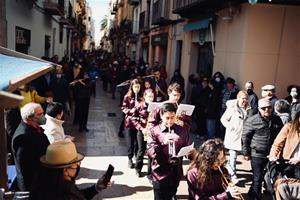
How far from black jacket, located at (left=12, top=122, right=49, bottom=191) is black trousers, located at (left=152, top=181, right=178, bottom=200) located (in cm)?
141

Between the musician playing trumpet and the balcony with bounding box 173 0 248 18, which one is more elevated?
the balcony with bounding box 173 0 248 18

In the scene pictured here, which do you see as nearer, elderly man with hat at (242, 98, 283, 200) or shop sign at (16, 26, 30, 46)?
elderly man with hat at (242, 98, 283, 200)

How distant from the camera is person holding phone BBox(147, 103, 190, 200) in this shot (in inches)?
163

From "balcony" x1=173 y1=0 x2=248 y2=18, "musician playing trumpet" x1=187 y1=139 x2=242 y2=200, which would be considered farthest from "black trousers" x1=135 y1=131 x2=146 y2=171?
"balcony" x1=173 y1=0 x2=248 y2=18

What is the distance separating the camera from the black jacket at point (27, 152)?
357 centimetres

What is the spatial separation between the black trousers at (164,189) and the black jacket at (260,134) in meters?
1.46

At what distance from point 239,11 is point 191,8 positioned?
273 centimetres

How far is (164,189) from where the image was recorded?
4.27m

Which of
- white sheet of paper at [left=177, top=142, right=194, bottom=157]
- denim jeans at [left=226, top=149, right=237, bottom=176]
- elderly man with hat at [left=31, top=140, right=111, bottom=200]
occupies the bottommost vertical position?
denim jeans at [left=226, top=149, right=237, bottom=176]

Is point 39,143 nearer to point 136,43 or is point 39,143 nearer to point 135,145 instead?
point 135,145

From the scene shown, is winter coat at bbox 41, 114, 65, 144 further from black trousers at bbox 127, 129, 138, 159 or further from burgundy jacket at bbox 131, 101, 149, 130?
black trousers at bbox 127, 129, 138, 159

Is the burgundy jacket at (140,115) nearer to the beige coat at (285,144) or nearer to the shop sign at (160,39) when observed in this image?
the beige coat at (285,144)

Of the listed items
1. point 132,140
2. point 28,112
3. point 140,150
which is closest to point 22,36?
point 132,140

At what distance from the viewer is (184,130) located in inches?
170
